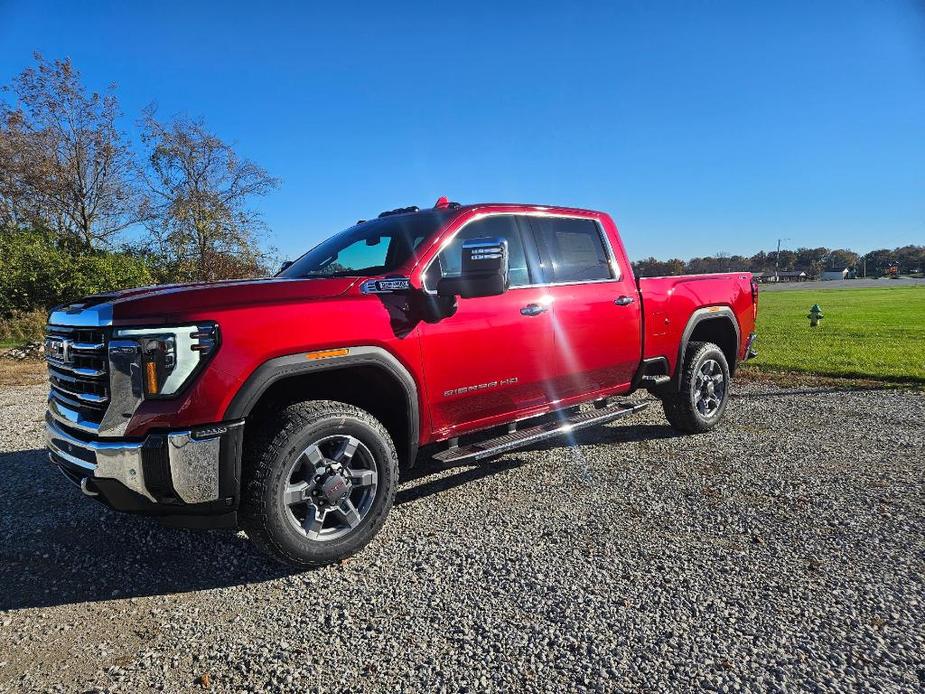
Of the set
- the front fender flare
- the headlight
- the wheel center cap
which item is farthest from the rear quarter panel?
the headlight

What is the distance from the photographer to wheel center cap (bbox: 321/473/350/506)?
3.07m

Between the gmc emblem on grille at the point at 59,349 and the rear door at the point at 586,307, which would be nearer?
the gmc emblem on grille at the point at 59,349

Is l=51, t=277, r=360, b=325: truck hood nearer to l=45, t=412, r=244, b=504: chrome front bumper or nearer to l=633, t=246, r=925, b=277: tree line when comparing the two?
l=45, t=412, r=244, b=504: chrome front bumper

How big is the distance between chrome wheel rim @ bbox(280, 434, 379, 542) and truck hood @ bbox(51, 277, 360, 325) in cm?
80

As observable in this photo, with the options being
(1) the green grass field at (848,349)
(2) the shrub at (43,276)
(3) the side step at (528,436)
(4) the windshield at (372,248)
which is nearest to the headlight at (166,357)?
(4) the windshield at (372,248)

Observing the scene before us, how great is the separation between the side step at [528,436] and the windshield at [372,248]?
1.23m

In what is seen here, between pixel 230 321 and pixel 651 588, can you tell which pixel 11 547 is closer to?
pixel 230 321

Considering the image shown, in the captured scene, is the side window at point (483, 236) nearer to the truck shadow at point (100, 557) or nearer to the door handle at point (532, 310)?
the door handle at point (532, 310)

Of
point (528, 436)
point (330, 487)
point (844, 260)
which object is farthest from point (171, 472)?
point (844, 260)

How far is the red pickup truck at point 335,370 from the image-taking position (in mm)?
2674

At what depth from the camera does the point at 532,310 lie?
3949mm

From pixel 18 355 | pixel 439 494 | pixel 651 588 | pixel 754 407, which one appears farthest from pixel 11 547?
pixel 18 355

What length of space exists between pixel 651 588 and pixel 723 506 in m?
1.30

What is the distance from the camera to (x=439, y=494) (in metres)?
4.16
